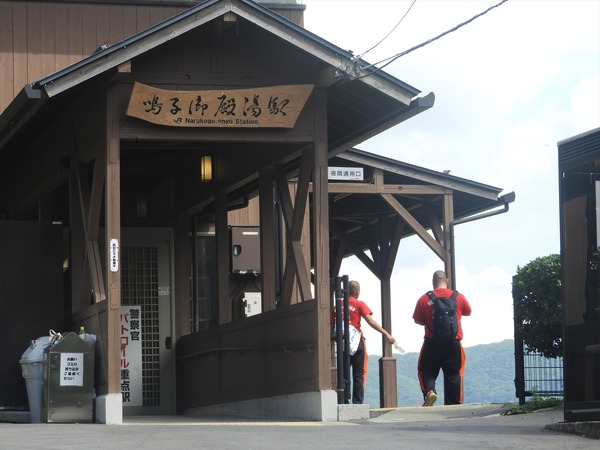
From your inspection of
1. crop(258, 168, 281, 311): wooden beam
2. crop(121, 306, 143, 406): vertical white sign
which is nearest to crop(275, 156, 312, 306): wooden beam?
crop(258, 168, 281, 311): wooden beam

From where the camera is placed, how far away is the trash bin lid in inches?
589

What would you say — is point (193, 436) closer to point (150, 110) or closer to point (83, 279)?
point (150, 110)

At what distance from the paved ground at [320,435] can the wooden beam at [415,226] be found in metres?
7.81

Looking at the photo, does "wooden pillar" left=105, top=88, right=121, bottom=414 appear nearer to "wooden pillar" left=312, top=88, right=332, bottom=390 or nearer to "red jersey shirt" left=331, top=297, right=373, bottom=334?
"wooden pillar" left=312, top=88, right=332, bottom=390

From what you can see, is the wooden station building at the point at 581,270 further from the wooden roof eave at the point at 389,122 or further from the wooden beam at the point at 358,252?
the wooden beam at the point at 358,252

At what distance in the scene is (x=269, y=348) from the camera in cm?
1566

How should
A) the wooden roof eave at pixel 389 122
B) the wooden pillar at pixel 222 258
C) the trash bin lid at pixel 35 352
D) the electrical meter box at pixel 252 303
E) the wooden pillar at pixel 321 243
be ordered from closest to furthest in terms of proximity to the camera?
A: the wooden pillar at pixel 321 243 → the wooden roof eave at pixel 389 122 → the trash bin lid at pixel 35 352 → the wooden pillar at pixel 222 258 → the electrical meter box at pixel 252 303

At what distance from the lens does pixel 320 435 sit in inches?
441

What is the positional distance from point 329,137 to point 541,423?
17.6ft

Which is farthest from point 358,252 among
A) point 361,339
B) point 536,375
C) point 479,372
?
point 479,372

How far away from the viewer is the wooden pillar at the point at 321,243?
13852 millimetres

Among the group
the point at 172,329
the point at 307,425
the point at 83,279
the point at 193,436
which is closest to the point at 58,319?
the point at 83,279

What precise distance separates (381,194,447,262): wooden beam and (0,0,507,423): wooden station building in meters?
→ 0.06

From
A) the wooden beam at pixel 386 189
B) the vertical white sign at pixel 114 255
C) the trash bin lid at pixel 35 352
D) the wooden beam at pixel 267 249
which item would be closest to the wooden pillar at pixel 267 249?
the wooden beam at pixel 267 249
